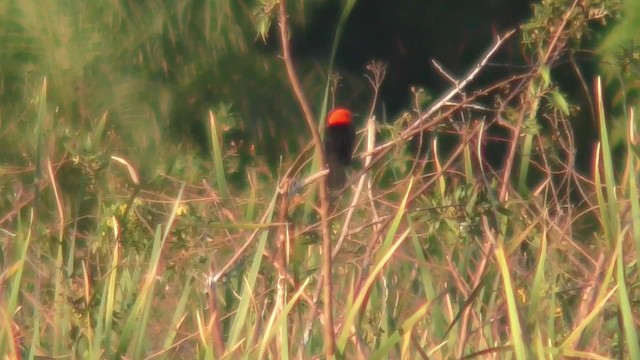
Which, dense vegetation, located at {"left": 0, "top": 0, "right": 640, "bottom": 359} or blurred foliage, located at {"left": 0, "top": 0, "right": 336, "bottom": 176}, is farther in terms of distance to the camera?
blurred foliage, located at {"left": 0, "top": 0, "right": 336, "bottom": 176}

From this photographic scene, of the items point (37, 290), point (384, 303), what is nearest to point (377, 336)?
point (384, 303)

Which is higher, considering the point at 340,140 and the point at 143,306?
the point at 143,306

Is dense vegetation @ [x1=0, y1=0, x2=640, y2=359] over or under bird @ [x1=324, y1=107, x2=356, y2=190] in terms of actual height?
over

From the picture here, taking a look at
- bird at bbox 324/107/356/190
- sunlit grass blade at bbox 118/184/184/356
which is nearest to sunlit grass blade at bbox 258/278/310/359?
sunlit grass blade at bbox 118/184/184/356

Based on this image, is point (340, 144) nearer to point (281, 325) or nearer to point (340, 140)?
point (340, 140)

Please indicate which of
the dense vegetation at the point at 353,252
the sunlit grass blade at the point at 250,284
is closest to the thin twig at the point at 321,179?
the dense vegetation at the point at 353,252

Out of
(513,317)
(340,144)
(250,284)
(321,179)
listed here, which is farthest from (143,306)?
(340,144)

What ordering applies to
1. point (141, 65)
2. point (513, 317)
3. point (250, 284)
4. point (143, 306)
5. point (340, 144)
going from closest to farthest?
point (513, 317) < point (250, 284) < point (143, 306) < point (340, 144) < point (141, 65)

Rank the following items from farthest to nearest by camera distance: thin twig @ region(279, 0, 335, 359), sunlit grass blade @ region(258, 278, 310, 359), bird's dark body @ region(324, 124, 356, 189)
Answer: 1. bird's dark body @ region(324, 124, 356, 189)
2. sunlit grass blade @ region(258, 278, 310, 359)
3. thin twig @ region(279, 0, 335, 359)

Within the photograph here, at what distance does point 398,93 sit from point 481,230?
4596mm

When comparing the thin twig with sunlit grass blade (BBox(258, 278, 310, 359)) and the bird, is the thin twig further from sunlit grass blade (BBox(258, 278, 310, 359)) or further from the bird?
the bird

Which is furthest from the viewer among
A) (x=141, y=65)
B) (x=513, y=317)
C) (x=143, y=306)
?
(x=141, y=65)

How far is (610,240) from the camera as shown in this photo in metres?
2.14

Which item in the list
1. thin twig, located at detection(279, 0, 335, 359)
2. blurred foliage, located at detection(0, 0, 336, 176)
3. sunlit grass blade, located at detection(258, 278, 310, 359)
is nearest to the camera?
thin twig, located at detection(279, 0, 335, 359)
